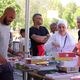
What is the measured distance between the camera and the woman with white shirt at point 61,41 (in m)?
3.66

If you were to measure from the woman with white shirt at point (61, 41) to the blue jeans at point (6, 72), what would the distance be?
0.75 meters

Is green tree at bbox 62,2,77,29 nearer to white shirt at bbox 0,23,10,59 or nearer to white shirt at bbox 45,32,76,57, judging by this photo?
white shirt at bbox 45,32,76,57

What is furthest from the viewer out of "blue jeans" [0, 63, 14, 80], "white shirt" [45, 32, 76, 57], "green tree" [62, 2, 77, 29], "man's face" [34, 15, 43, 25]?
"green tree" [62, 2, 77, 29]

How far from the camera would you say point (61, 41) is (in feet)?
12.3

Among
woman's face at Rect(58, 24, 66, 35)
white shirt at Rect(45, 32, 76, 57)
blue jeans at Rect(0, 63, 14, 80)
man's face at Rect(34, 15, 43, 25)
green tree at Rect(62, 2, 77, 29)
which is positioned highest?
green tree at Rect(62, 2, 77, 29)

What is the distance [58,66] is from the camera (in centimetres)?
280

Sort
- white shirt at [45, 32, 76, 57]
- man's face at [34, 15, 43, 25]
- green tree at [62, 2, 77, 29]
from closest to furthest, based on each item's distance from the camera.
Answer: white shirt at [45, 32, 76, 57], man's face at [34, 15, 43, 25], green tree at [62, 2, 77, 29]

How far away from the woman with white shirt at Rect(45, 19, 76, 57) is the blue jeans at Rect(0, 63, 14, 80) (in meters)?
0.75

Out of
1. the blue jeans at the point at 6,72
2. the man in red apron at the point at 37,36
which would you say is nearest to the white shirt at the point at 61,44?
the man in red apron at the point at 37,36

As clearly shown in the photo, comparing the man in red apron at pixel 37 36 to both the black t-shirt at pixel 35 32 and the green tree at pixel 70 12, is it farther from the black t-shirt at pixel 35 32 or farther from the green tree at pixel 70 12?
the green tree at pixel 70 12

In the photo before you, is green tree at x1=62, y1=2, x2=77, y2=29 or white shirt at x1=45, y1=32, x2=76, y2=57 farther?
green tree at x1=62, y1=2, x2=77, y2=29

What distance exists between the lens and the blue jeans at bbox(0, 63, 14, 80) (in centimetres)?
305

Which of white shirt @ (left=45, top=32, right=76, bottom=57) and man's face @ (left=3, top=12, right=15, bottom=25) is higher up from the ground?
man's face @ (left=3, top=12, right=15, bottom=25)

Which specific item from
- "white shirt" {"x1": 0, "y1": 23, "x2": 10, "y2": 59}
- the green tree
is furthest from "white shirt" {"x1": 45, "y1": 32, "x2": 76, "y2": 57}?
the green tree
